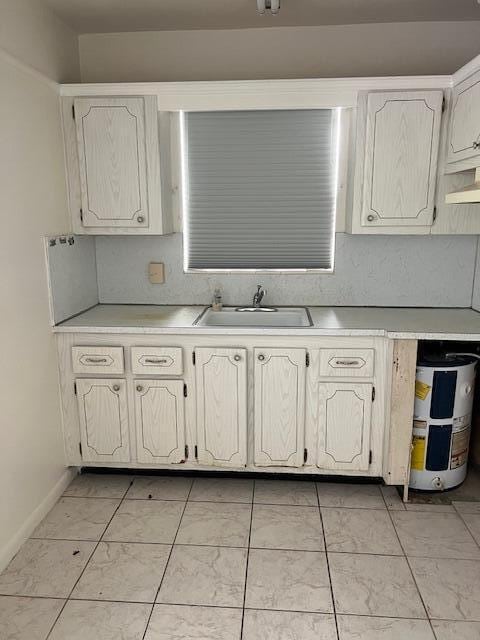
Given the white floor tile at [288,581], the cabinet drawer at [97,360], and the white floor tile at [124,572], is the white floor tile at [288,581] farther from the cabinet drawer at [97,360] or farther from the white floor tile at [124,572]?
the cabinet drawer at [97,360]

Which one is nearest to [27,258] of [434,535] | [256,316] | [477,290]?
[256,316]

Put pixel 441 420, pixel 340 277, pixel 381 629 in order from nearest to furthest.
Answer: pixel 381 629 → pixel 441 420 → pixel 340 277

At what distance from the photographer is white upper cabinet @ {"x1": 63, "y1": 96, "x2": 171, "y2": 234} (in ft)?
8.41

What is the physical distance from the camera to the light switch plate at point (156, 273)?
3.02 m

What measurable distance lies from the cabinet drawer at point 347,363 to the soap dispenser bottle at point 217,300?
746mm

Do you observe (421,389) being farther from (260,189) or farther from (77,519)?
(77,519)

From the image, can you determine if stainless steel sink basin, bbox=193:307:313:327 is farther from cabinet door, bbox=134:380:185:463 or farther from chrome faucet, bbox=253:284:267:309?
cabinet door, bbox=134:380:185:463

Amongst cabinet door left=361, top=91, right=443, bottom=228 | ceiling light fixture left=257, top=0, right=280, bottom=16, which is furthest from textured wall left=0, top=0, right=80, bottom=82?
cabinet door left=361, top=91, right=443, bottom=228

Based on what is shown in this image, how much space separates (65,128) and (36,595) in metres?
2.20

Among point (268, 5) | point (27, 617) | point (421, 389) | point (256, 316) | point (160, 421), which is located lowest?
point (27, 617)

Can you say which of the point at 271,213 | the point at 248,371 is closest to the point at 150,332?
the point at 248,371

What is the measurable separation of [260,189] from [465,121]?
1116 millimetres

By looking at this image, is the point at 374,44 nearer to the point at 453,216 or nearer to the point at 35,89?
the point at 453,216

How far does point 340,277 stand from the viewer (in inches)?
116
